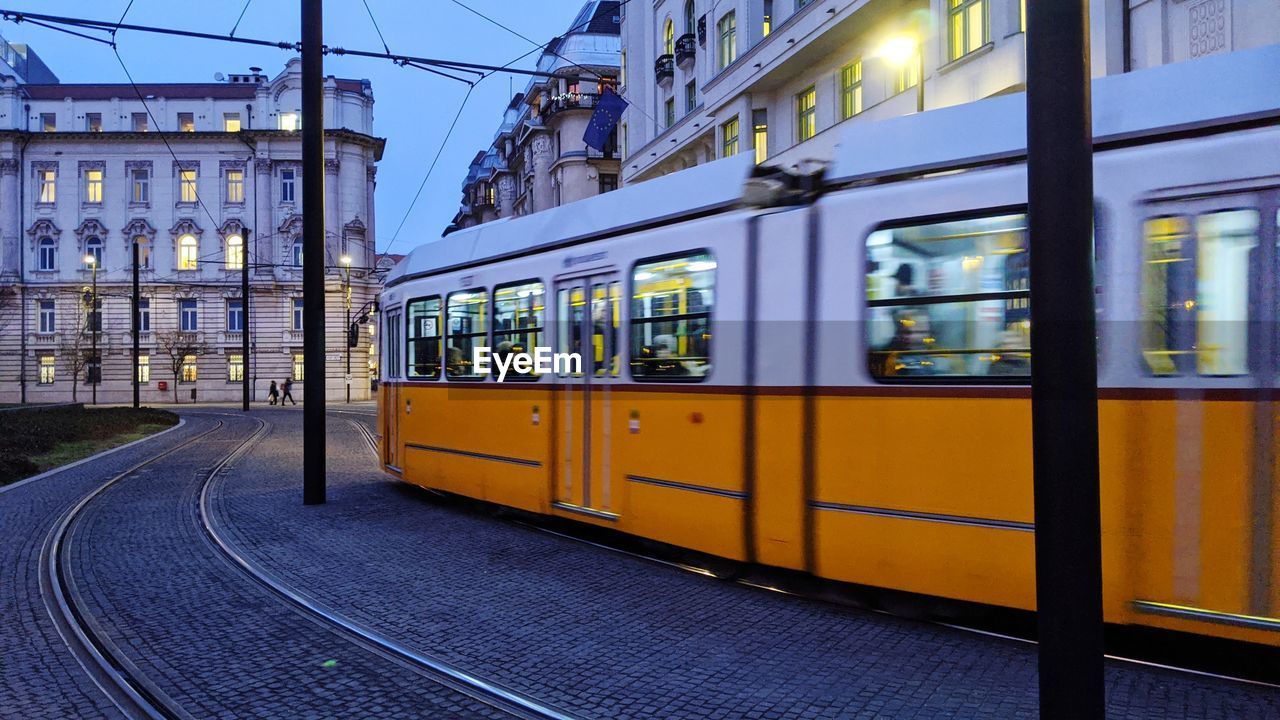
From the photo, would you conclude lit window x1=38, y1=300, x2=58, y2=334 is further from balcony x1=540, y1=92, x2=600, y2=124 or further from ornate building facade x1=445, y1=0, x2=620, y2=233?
balcony x1=540, y1=92, x2=600, y2=124

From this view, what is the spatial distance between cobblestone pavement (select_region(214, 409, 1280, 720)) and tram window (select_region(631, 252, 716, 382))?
1730 mm

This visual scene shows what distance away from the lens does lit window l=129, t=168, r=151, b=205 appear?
5819cm

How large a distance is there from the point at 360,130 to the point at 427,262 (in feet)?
172

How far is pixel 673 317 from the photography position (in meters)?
7.39

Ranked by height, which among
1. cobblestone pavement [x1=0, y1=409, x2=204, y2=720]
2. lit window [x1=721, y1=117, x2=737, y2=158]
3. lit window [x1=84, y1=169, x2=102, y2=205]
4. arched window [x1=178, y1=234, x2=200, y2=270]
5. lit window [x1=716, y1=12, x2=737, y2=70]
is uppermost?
lit window [x1=84, y1=169, x2=102, y2=205]

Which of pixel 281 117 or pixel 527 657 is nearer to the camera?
pixel 527 657

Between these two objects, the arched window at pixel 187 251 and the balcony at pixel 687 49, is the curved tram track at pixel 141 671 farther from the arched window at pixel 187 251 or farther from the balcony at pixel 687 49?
the arched window at pixel 187 251

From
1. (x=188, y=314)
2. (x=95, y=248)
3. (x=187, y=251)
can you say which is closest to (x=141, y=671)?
(x=188, y=314)

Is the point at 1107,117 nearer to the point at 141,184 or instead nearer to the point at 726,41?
the point at 726,41

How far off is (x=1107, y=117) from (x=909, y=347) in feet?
5.76

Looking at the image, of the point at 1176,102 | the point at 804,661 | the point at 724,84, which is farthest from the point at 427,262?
the point at 724,84

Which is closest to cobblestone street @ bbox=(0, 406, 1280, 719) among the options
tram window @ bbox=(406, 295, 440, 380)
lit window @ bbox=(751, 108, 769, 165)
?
tram window @ bbox=(406, 295, 440, 380)

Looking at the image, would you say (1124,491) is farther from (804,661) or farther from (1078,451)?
(1078,451)

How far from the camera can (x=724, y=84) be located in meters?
26.5
